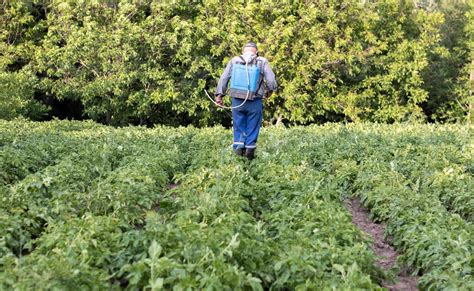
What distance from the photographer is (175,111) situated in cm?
2659

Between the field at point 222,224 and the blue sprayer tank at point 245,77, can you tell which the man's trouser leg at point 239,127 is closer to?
the blue sprayer tank at point 245,77

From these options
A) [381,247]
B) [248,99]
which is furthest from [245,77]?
[381,247]

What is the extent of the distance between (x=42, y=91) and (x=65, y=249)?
884 inches

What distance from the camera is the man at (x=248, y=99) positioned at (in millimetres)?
8766

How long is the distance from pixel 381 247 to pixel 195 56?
19.8m

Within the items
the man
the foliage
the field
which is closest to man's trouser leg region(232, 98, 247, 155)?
the man

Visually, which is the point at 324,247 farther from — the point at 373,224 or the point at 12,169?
the point at 12,169

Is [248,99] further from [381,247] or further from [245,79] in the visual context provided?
[381,247]

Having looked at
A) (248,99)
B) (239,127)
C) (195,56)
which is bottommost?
(195,56)

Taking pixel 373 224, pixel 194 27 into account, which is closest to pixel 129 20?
pixel 194 27

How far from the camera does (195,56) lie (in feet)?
81.1

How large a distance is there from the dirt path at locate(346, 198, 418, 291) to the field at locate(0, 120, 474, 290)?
0.42 feet

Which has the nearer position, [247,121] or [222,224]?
[222,224]

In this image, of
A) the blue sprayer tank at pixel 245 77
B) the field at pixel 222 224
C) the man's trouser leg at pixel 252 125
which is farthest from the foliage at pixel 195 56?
the field at pixel 222 224
